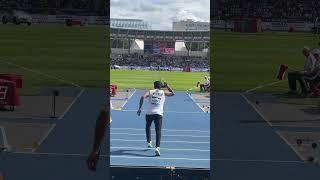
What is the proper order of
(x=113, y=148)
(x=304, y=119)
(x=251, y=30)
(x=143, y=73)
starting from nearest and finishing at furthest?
(x=113, y=148) < (x=143, y=73) < (x=304, y=119) < (x=251, y=30)

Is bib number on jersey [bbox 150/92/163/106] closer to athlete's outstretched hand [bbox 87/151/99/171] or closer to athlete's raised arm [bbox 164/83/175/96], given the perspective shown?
athlete's raised arm [bbox 164/83/175/96]

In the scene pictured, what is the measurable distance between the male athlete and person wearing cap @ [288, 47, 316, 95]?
193 cm

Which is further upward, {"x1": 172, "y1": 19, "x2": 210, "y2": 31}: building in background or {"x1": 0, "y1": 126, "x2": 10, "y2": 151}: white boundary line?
{"x1": 172, "y1": 19, "x2": 210, "y2": 31}: building in background

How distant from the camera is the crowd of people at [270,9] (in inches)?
283

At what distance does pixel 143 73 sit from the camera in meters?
6.48

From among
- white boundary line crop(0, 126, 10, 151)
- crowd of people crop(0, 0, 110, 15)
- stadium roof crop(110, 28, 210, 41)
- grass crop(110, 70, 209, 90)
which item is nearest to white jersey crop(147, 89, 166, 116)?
grass crop(110, 70, 209, 90)

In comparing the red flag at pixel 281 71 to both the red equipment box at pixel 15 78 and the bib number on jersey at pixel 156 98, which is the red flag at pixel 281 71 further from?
the red equipment box at pixel 15 78

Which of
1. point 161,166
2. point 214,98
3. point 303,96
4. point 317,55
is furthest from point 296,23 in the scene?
point 161,166

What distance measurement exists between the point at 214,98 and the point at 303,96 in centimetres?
154

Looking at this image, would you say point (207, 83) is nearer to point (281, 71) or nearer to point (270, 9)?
point (281, 71)

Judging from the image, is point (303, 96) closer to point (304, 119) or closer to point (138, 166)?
point (304, 119)

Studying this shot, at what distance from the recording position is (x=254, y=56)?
7.57 metres

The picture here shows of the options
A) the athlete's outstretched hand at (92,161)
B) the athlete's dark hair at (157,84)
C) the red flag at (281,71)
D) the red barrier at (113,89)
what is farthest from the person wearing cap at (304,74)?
the athlete's outstretched hand at (92,161)

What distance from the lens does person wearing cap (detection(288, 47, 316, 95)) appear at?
6.94 m
